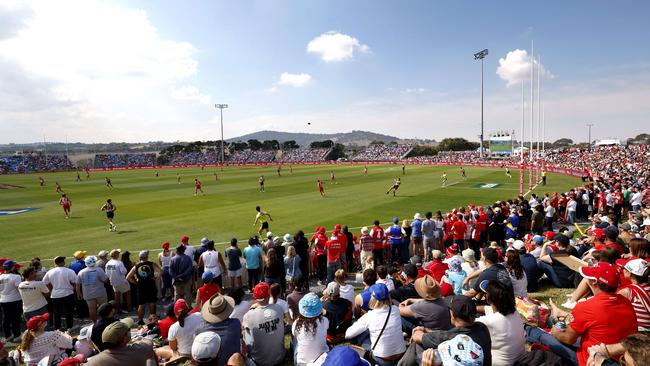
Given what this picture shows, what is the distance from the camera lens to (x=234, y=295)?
21.1 ft

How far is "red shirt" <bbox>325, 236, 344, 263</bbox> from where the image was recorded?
1110 centimetres

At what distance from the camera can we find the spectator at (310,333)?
4852 millimetres

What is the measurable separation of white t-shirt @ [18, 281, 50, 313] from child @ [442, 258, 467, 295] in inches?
370

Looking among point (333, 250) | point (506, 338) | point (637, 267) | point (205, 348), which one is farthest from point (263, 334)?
point (333, 250)

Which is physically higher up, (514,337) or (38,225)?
(514,337)

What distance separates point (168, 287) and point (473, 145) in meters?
177

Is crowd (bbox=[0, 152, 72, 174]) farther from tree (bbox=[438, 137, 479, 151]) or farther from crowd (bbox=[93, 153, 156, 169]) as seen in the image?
tree (bbox=[438, 137, 479, 151])

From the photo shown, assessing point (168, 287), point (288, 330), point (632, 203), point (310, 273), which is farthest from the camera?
point (632, 203)

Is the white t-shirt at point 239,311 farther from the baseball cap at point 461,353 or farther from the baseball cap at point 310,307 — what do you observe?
the baseball cap at point 461,353

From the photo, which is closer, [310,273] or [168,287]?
[168,287]

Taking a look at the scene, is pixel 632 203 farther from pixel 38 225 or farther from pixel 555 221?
pixel 38 225

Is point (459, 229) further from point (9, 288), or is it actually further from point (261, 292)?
point (9, 288)

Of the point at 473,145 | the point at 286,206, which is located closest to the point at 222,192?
the point at 286,206

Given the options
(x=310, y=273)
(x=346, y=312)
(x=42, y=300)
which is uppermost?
(x=346, y=312)
